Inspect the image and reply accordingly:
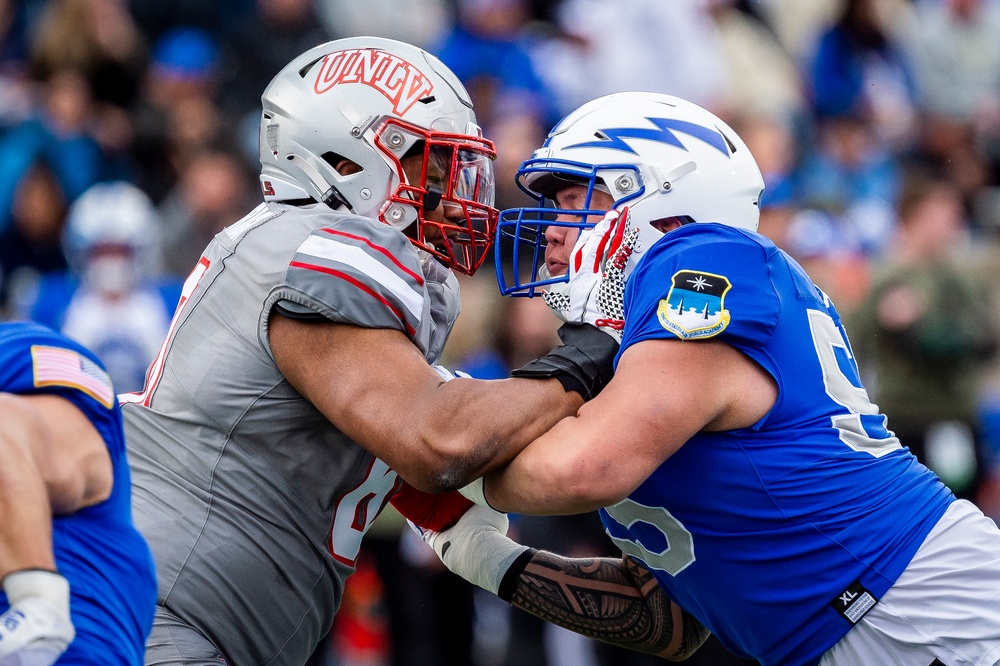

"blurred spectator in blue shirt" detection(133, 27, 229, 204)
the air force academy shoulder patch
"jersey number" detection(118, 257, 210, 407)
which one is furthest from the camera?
"blurred spectator in blue shirt" detection(133, 27, 229, 204)

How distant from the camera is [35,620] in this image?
7.55 feet

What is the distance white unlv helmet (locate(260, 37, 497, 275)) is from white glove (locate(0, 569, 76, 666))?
64.9 inches

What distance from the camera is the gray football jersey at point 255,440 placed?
10.9 ft

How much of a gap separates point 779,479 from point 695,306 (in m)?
0.48

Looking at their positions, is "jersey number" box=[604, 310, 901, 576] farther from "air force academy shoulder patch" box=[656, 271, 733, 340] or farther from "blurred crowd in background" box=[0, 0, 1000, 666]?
"blurred crowd in background" box=[0, 0, 1000, 666]

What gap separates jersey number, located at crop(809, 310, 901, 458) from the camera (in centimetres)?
333

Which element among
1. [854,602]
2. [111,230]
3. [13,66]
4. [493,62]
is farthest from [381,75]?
[13,66]

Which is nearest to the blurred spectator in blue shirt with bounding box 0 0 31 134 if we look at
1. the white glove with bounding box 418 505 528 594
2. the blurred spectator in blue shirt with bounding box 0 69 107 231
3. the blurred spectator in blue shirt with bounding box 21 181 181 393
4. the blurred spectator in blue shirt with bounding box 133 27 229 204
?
the blurred spectator in blue shirt with bounding box 0 69 107 231

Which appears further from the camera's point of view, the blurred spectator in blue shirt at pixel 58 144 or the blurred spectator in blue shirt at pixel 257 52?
the blurred spectator in blue shirt at pixel 257 52

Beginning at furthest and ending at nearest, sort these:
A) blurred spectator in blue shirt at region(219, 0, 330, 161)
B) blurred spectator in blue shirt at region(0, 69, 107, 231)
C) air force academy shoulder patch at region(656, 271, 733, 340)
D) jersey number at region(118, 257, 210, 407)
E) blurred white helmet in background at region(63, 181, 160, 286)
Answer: blurred spectator in blue shirt at region(219, 0, 330, 161), blurred spectator in blue shirt at region(0, 69, 107, 231), blurred white helmet in background at region(63, 181, 160, 286), jersey number at region(118, 257, 210, 407), air force academy shoulder patch at region(656, 271, 733, 340)

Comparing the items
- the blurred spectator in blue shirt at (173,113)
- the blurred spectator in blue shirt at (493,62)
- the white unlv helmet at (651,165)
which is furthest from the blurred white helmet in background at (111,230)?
the white unlv helmet at (651,165)

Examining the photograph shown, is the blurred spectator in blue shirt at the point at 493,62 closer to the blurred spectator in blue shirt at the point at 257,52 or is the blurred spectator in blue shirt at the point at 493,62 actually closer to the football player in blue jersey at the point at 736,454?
the blurred spectator in blue shirt at the point at 257,52

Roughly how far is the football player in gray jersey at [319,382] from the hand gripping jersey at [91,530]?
1.84 feet

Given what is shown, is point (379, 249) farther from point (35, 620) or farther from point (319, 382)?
point (35, 620)
